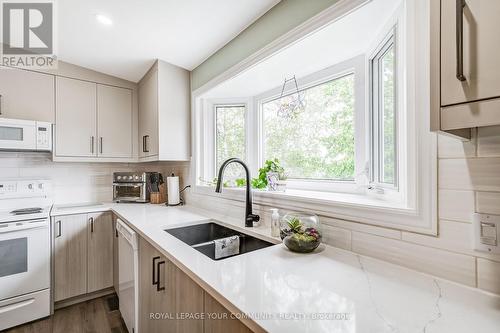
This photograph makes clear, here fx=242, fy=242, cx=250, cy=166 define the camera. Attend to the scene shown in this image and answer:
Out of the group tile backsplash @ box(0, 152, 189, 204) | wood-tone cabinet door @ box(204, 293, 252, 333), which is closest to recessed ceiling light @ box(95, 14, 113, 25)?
tile backsplash @ box(0, 152, 189, 204)

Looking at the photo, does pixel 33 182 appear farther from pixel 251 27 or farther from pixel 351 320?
pixel 351 320

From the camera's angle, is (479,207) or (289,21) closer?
(479,207)

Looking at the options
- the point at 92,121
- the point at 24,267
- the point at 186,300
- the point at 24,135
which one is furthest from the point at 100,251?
the point at 186,300

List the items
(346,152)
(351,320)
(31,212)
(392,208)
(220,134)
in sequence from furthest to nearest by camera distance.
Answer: (220,134)
(31,212)
(346,152)
(392,208)
(351,320)

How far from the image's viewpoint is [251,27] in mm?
1602

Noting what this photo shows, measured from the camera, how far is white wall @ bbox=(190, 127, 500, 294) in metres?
0.67

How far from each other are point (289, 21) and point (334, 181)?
3.18 ft

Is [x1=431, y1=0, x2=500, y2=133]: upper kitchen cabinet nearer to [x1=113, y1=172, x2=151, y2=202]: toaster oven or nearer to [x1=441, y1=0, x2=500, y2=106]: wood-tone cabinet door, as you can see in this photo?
[x1=441, y1=0, x2=500, y2=106]: wood-tone cabinet door

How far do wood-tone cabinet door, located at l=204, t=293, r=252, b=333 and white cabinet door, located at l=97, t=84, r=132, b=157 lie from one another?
2307 mm

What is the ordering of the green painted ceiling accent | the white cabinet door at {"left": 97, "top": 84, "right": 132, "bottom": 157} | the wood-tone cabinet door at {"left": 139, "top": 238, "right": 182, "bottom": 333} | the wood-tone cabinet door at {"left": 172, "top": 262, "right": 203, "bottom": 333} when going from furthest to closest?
the white cabinet door at {"left": 97, "top": 84, "right": 132, "bottom": 157} → the green painted ceiling accent → the wood-tone cabinet door at {"left": 139, "top": 238, "right": 182, "bottom": 333} → the wood-tone cabinet door at {"left": 172, "top": 262, "right": 203, "bottom": 333}

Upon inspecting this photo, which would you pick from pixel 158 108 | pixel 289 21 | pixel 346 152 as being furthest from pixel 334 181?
pixel 158 108

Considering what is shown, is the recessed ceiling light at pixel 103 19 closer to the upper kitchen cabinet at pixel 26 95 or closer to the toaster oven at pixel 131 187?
the upper kitchen cabinet at pixel 26 95

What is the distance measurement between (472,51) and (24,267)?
2775 mm

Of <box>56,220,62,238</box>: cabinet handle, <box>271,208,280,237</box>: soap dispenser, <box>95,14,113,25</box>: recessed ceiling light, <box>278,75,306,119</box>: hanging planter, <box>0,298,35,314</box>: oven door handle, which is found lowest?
<box>0,298,35,314</box>: oven door handle
